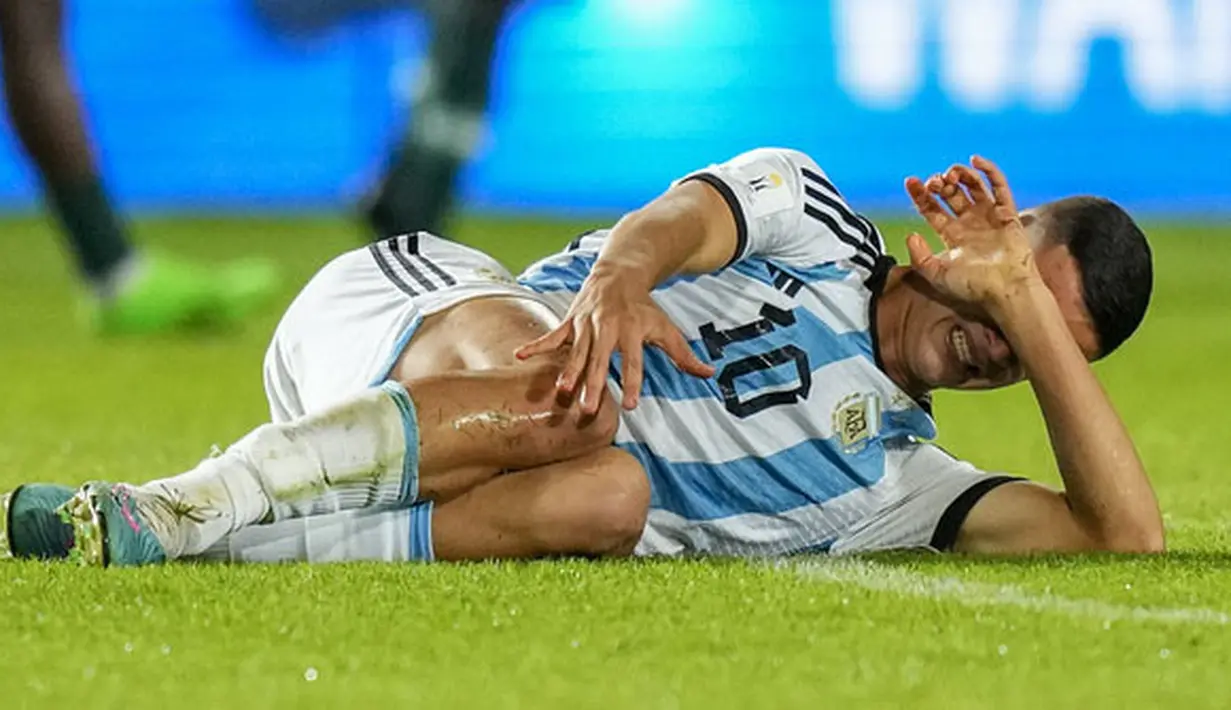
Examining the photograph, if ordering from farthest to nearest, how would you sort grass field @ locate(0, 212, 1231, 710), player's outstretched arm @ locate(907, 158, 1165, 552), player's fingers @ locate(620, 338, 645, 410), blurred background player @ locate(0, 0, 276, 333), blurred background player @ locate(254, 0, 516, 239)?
blurred background player @ locate(254, 0, 516, 239) → blurred background player @ locate(0, 0, 276, 333) → player's outstretched arm @ locate(907, 158, 1165, 552) → player's fingers @ locate(620, 338, 645, 410) → grass field @ locate(0, 212, 1231, 710)

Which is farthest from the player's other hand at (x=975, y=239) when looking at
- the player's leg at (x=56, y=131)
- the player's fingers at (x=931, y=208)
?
the player's leg at (x=56, y=131)

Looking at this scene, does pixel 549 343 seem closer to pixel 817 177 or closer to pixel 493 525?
pixel 493 525

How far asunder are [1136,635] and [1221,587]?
0.45 meters

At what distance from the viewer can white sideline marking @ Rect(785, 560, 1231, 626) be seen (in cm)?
295

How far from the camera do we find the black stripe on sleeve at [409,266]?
3.69 metres

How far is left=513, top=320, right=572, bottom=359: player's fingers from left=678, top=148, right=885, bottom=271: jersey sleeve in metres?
0.40

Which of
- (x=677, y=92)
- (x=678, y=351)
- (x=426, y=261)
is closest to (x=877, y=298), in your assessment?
(x=678, y=351)

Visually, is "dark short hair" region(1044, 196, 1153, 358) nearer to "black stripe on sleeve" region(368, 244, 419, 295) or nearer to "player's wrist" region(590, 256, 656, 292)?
"player's wrist" region(590, 256, 656, 292)

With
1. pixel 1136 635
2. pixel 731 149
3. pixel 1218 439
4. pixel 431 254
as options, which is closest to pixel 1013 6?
pixel 731 149

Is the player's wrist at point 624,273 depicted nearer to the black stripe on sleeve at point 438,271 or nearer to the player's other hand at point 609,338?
the player's other hand at point 609,338

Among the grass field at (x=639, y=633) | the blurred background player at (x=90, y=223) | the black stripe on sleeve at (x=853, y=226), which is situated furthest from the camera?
the blurred background player at (x=90, y=223)

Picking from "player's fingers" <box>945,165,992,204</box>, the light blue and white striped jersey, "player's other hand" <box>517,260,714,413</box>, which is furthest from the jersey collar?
"player's other hand" <box>517,260,714,413</box>

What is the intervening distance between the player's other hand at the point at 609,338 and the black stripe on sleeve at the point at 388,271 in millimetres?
537

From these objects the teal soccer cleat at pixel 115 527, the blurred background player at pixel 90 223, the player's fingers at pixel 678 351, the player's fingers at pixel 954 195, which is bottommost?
the blurred background player at pixel 90 223
